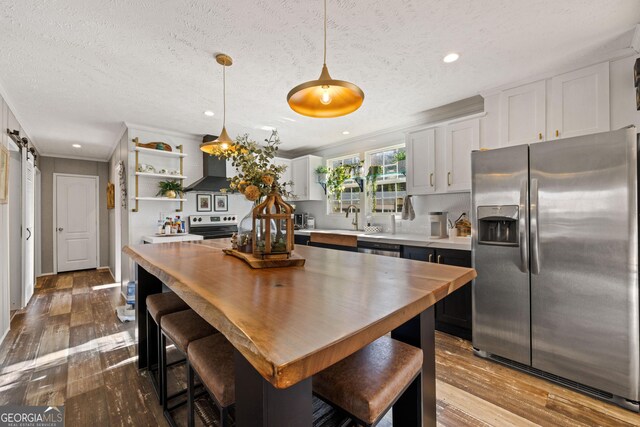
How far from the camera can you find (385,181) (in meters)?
4.24

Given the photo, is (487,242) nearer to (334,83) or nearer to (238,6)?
(334,83)

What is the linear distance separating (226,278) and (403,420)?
96cm

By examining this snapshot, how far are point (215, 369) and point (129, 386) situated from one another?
1.45 m

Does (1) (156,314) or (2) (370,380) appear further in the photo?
(1) (156,314)

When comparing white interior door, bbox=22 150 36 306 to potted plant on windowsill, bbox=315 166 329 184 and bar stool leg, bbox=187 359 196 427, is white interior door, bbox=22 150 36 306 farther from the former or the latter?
potted plant on windowsill, bbox=315 166 329 184

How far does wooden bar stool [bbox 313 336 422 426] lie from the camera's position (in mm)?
888

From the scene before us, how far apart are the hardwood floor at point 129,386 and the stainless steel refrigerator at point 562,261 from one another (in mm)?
214

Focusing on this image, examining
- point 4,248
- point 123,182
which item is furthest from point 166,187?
point 4,248

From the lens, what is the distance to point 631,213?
1.75 metres

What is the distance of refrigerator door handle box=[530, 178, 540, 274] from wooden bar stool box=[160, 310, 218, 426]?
7.31 feet

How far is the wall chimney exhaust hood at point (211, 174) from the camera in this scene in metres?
4.25

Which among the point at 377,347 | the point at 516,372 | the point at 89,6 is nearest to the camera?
the point at 377,347

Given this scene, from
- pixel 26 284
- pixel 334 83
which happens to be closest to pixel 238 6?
pixel 334 83

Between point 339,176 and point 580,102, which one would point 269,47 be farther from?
point 339,176
